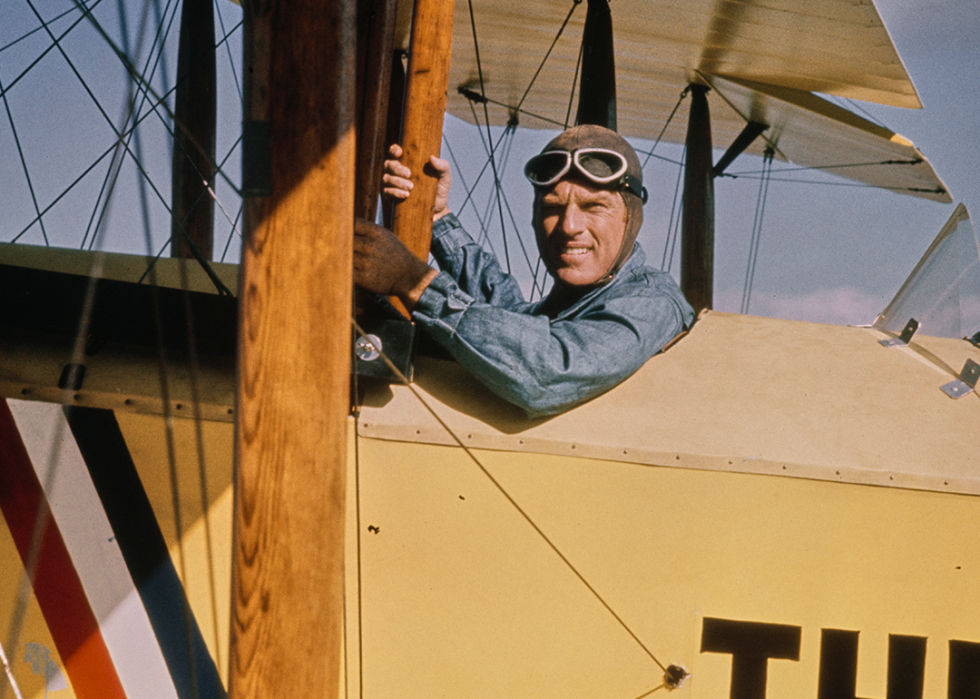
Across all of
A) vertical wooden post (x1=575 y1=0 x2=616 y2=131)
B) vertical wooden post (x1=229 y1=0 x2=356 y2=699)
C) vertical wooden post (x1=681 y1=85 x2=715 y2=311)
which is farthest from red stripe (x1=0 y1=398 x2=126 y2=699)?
vertical wooden post (x1=681 y1=85 x2=715 y2=311)

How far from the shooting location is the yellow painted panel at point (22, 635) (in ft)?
5.12

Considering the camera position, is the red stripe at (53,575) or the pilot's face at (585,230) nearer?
the red stripe at (53,575)

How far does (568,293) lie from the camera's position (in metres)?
2.32

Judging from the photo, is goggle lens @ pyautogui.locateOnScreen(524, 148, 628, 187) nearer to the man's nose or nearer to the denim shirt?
the man's nose

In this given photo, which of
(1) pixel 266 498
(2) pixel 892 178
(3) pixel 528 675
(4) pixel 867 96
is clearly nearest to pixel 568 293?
(3) pixel 528 675

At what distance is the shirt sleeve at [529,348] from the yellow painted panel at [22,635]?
1.07m

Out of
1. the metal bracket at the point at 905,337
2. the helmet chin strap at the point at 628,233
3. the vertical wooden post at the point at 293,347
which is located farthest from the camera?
the helmet chin strap at the point at 628,233

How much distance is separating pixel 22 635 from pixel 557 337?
1.42 meters

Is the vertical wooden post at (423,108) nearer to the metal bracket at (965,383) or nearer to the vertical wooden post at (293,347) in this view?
the vertical wooden post at (293,347)

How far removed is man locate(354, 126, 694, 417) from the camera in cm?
170

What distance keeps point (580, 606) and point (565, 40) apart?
6.25m

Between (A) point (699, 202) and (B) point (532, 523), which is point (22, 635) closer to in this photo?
(B) point (532, 523)

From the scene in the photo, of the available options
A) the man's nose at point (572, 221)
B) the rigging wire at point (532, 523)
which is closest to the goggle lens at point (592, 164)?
the man's nose at point (572, 221)

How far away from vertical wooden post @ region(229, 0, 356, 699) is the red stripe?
1.72 ft
